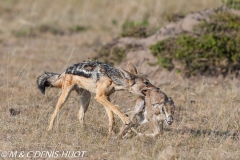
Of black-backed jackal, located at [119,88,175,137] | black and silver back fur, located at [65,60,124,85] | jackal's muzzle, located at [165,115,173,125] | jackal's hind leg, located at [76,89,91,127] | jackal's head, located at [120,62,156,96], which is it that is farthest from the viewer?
jackal's hind leg, located at [76,89,91,127]

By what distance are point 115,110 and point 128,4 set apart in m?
11.4

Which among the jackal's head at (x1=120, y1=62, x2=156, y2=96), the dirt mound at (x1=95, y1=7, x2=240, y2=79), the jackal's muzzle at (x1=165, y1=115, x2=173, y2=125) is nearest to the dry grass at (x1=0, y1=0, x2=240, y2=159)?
the jackal's muzzle at (x1=165, y1=115, x2=173, y2=125)

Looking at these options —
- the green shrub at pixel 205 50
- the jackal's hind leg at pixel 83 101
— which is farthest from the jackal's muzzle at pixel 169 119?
the green shrub at pixel 205 50

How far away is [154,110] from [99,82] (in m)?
0.88

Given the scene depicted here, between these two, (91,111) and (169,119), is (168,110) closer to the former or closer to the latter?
(169,119)

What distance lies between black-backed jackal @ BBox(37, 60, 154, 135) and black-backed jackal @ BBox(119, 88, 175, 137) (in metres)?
0.10

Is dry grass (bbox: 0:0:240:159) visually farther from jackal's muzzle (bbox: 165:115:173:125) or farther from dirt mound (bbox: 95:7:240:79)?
dirt mound (bbox: 95:7:240:79)

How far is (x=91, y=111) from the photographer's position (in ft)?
27.7

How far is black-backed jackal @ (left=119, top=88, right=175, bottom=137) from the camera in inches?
265

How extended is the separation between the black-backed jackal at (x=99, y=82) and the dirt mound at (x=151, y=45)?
3870 mm

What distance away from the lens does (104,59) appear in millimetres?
12352

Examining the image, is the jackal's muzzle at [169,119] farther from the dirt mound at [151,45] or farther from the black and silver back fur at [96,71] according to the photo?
the dirt mound at [151,45]

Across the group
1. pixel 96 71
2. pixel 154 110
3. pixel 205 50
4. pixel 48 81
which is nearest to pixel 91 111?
pixel 48 81

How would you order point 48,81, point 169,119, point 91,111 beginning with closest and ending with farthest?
1. point 169,119
2. point 48,81
3. point 91,111
